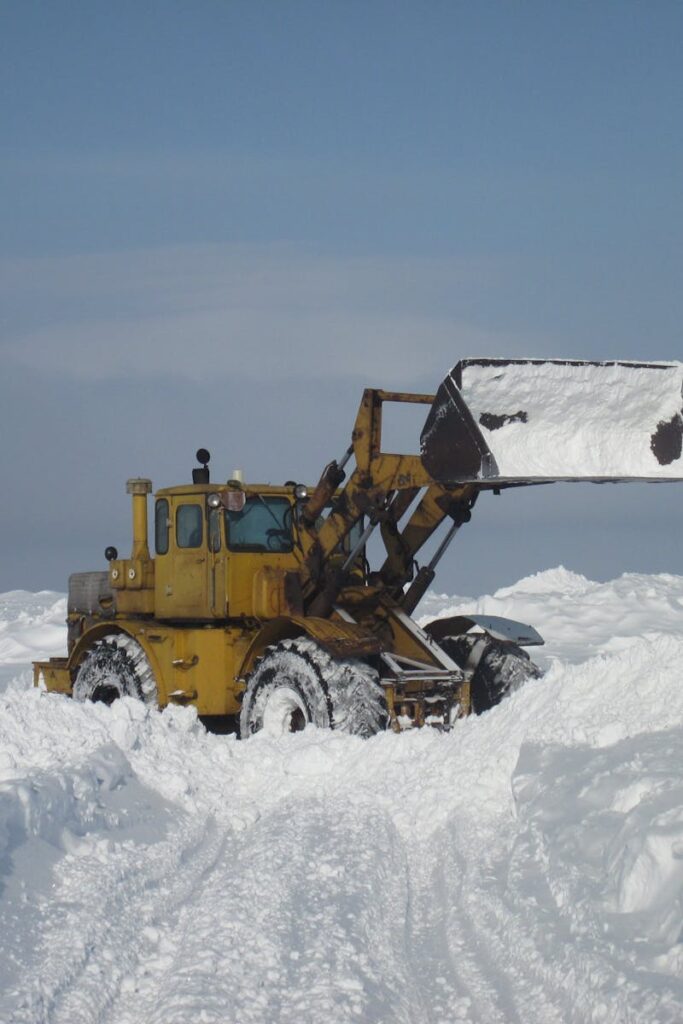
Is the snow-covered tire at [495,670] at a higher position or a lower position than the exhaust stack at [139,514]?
lower

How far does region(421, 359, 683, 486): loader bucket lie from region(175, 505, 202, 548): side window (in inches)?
116

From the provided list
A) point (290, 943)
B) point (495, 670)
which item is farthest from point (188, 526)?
point (290, 943)

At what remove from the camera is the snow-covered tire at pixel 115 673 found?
12.4 m

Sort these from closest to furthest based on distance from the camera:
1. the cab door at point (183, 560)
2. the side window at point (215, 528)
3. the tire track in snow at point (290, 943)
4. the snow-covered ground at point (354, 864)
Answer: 1. the tire track in snow at point (290, 943)
2. the snow-covered ground at point (354, 864)
3. the side window at point (215, 528)
4. the cab door at point (183, 560)

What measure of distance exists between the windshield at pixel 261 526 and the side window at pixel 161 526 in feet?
2.92

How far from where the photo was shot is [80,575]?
1466 cm

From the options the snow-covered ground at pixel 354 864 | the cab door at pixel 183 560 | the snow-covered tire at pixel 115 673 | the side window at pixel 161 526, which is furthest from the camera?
the side window at pixel 161 526

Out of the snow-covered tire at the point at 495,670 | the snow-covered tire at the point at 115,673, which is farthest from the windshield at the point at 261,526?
the snow-covered tire at the point at 495,670

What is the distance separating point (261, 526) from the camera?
1230 cm

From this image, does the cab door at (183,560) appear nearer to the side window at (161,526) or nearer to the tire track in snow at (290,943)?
the side window at (161,526)

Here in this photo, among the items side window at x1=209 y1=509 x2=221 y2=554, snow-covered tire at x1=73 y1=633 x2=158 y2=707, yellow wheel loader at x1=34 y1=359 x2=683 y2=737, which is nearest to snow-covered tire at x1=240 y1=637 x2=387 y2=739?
yellow wheel loader at x1=34 y1=359 x2=683 y2=737

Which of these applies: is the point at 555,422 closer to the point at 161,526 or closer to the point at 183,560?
the point at 183,560

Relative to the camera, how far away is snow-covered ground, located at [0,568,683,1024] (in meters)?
4.93

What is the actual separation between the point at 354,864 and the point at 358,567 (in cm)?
585
